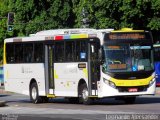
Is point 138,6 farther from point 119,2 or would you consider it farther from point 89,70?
point 89,70

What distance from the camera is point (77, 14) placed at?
53.0 meters

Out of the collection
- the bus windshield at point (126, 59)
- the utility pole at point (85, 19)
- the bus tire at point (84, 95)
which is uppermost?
the utility pole at point (85, 19)

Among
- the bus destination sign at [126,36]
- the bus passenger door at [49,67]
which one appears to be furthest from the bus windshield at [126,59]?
the bus passenger door at [49,67]

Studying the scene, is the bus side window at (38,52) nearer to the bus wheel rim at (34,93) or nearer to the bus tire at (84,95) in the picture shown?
the bus wheel rim at (34,93)

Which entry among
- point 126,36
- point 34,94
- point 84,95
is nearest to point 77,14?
point 34,94

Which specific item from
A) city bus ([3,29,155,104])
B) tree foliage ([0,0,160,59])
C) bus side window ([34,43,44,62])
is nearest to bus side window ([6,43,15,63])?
city bus ([3,29,155,104])

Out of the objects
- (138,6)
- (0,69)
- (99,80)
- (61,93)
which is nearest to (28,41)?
(61,93)

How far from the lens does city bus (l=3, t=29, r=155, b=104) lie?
81.6 ft

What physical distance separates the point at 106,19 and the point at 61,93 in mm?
20780

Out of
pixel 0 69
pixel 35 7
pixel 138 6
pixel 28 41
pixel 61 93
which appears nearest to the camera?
pixel 61 93

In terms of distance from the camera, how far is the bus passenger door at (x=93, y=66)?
83.1 feet

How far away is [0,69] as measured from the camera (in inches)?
2066

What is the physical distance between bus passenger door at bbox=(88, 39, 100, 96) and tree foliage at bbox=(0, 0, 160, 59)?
20810 mm

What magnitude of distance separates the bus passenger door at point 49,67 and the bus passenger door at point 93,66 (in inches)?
113
